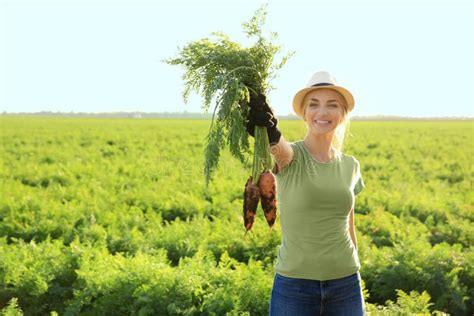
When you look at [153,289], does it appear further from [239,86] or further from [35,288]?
[239,86]

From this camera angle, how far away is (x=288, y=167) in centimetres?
294

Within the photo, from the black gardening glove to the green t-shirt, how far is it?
259 mm

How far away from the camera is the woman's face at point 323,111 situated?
2957mm

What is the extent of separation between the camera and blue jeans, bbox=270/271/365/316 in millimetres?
2855

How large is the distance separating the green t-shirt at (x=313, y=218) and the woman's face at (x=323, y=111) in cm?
17

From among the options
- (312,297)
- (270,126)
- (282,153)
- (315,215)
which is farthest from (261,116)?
(312,297)

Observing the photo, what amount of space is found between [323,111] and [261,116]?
1.50 ft

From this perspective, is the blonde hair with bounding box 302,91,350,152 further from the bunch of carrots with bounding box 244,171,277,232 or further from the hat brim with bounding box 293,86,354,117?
the bunch of carrots with bounding box 244,171,277,232

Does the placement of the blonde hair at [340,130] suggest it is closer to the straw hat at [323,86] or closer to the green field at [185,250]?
the straw hat at [323,86]

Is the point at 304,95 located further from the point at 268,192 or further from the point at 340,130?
the point at 268,192

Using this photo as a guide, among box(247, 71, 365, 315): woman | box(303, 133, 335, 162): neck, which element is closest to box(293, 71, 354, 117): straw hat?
box(247, 71, 365, 315): woman

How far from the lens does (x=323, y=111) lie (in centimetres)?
296

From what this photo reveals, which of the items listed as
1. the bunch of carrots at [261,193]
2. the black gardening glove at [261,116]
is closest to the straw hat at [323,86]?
the black gardening glove at [261,116]

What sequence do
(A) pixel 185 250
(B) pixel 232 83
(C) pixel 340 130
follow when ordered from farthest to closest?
1. (A) pixel 185 250
2. (C) pixel 340 130
3. (B) pixel 232 83
